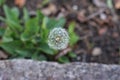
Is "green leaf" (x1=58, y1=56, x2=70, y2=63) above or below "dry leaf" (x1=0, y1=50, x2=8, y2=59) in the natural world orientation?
→ below

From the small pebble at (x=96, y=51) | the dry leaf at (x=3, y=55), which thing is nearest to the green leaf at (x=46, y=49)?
the dry leaf at (x=3, y=55)

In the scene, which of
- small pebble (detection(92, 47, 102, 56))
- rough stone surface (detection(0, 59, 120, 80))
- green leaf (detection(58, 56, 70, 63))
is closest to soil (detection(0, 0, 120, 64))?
small pebble (detection(92, 47, 102, 56))

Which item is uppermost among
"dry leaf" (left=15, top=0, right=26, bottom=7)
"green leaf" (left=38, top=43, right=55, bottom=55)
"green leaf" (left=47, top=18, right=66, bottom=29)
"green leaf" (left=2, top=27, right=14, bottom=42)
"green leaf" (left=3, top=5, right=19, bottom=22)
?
"dry leaf" (left=15, top=0, right=26, bottom=7)

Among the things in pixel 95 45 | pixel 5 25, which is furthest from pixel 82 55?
pixel 5 25

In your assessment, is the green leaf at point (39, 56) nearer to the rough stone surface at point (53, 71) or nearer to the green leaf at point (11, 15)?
the green leaf at point (11, 15)

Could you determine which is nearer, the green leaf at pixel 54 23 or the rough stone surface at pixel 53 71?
the rough stone surface at pixel 53 71

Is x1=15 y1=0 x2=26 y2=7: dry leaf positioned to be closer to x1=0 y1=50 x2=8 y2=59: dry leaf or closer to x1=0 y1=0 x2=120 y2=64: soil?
x1=0 y1=0 x2=120 y2=64: soil
